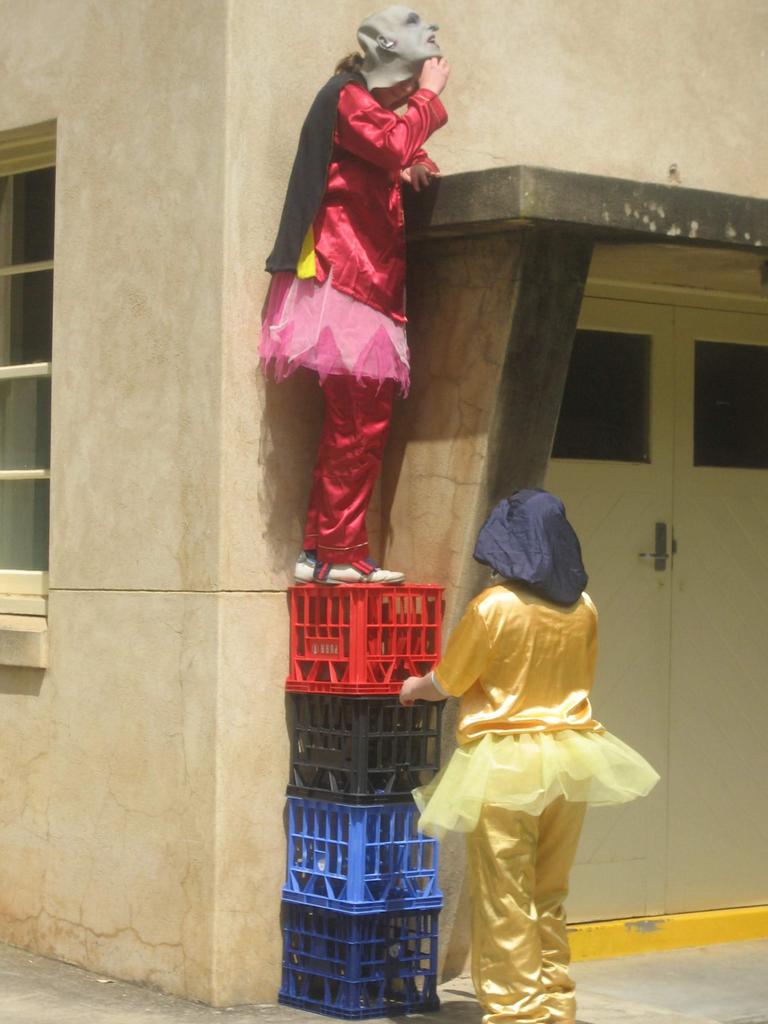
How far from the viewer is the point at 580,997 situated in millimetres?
7312

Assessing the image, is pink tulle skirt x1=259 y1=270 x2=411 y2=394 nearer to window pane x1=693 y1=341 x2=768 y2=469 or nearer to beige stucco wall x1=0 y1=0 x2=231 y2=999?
beige stucco wall x1=0 y1=0 x2=231 y2=999

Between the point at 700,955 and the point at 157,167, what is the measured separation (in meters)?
3.93

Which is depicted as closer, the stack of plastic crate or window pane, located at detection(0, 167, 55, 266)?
the stack of plastic crate

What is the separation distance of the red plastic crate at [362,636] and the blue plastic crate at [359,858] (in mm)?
444

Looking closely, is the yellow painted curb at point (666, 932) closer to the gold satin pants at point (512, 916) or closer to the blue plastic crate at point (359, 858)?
the blue plastic crate at point (359, 858)

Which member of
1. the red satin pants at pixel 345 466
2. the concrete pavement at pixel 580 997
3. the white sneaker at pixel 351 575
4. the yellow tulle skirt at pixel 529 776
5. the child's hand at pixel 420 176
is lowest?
the concrete pavement at pixel 580 997

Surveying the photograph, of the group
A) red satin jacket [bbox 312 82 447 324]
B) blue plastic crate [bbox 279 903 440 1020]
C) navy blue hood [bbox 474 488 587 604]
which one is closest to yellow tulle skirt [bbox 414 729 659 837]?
navy blue hood [bbox 474 488 587 604]

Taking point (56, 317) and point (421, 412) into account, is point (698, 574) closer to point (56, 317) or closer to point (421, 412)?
point (421, 412)

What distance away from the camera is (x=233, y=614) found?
6973 mm

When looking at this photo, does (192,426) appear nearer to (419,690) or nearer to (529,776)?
(419,690)

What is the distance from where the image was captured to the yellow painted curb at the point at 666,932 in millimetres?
7977

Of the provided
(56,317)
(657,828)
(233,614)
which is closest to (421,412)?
(233,614)

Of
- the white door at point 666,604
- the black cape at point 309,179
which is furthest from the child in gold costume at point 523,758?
the white door at point 666,604

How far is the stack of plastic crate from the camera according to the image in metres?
6.75
